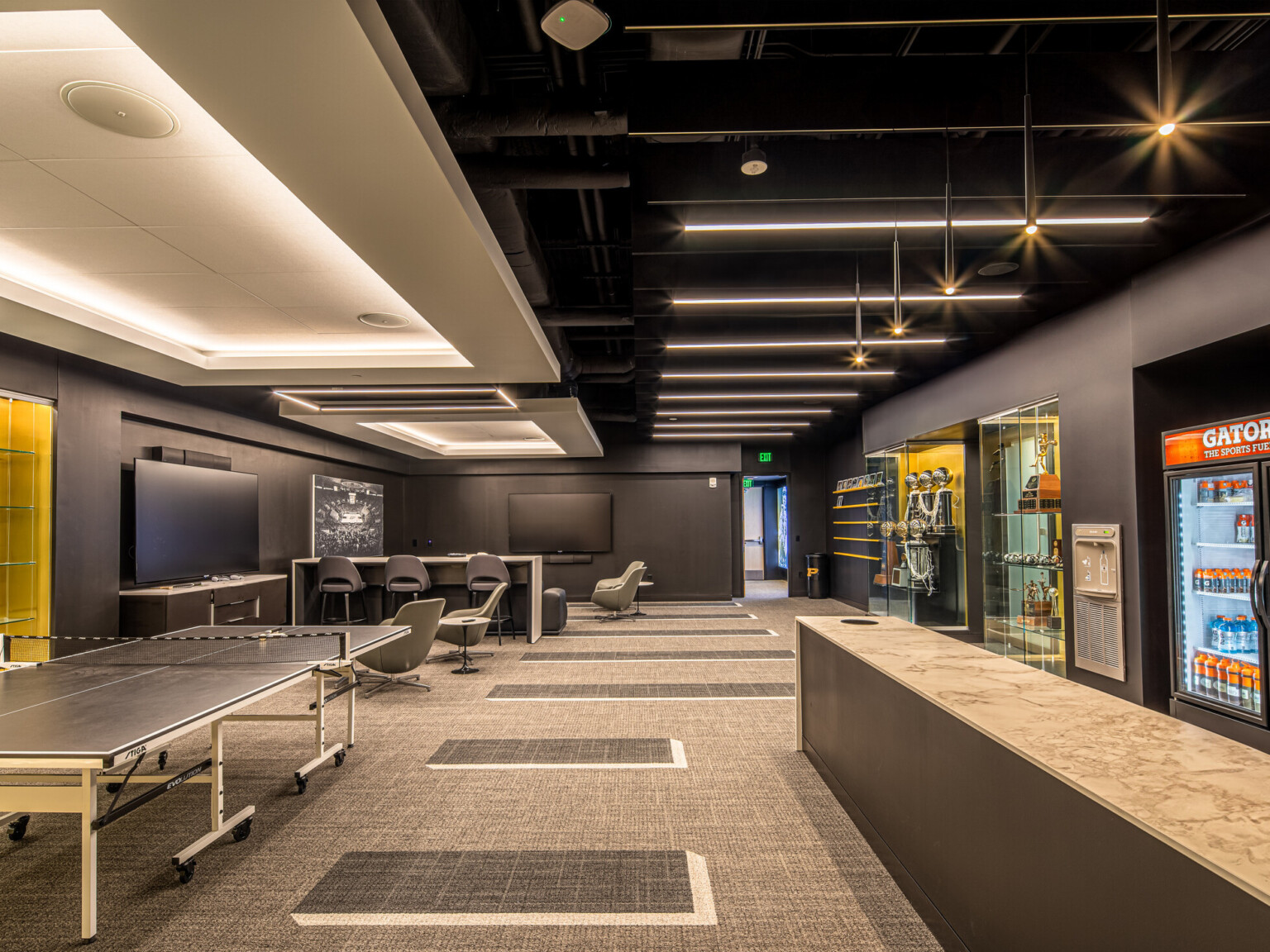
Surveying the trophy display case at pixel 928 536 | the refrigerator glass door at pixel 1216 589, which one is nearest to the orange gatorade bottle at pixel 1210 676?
the refrigerator glass door at pixel 1216 589

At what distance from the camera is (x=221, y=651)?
3.53 metres

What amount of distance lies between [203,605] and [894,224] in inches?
262

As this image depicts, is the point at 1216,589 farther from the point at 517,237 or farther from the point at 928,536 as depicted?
the point at 517,237

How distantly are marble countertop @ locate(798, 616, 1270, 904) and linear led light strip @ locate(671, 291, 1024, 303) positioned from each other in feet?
8.87

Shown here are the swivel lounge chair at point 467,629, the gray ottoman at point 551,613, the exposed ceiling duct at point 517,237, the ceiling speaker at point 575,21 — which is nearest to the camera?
the ceiling speaker at point 575,21

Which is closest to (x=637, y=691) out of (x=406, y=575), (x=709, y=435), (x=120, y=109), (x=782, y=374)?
(x=782, y=374)

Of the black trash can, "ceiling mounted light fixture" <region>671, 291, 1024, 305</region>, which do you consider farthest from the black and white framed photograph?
the black trash can

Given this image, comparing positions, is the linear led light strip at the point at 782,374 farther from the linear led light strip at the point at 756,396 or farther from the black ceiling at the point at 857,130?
the black ceiling at the point at 857,130

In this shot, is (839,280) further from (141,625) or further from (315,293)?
(141,625)

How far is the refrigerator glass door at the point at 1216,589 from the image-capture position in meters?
3.77

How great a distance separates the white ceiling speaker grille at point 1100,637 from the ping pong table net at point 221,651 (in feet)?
16.0

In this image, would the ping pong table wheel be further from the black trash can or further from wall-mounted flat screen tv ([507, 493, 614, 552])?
the black trash can

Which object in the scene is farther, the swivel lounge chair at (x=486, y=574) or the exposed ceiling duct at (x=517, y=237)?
the swivel lounge chair at (x=486, y=574)

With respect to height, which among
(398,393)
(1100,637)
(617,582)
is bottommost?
(617,582)
